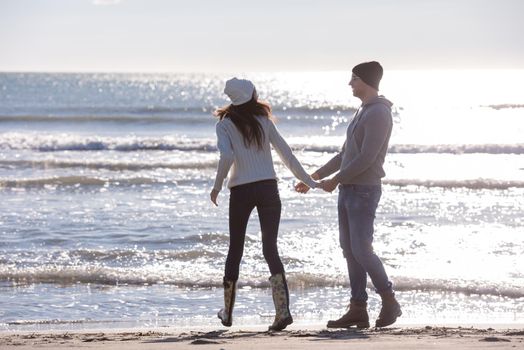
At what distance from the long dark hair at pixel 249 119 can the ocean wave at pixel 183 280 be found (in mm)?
2906

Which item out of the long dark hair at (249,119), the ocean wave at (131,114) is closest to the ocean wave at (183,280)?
the long dark hair at (249,119)

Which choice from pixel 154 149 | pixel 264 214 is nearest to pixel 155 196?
pixel 264 214

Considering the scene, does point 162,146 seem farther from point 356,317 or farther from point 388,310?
point 388,310

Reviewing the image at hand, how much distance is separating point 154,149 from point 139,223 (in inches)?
651

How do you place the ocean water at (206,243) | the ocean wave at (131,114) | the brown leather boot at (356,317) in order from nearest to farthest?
the brown leather boot at (356,317) < the ocean water at (206,243) < the ocean wave at (131,114)

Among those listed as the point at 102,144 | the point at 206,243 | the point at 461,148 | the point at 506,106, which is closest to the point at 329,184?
the point at 206,243

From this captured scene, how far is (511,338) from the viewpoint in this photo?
5.96 m

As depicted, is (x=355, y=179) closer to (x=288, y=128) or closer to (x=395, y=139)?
(x=395, y=139)

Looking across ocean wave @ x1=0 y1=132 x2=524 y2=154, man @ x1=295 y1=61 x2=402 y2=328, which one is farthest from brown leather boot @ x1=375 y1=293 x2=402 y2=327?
ocean wave @ x1=0 y1=132 x2=524 y2=154

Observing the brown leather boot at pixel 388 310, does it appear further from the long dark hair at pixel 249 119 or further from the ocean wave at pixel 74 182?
the ocean wave at pixel 74 182

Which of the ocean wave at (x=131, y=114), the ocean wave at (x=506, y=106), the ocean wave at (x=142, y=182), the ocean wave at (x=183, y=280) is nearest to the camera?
the ocean wave at (x=183, y=280)

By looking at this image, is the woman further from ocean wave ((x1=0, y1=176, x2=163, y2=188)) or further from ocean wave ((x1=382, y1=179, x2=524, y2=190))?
ocean wave ((x1=0, y1=176, x2=163, y2=188))

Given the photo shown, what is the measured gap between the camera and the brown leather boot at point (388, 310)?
22.0ft

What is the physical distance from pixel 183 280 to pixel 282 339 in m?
3.45
